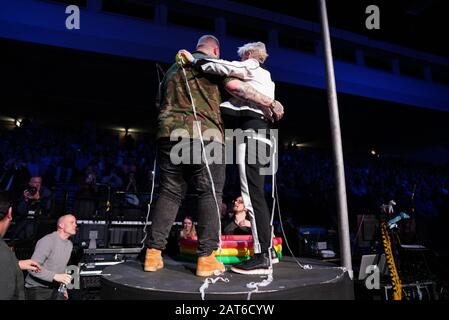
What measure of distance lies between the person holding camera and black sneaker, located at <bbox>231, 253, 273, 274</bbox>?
4.56 m

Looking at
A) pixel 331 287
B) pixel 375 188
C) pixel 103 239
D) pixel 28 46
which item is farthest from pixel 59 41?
pixel 375 188

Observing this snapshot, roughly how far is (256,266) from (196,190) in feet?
2.17

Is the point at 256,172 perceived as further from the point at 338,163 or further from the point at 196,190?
the point at 338,163

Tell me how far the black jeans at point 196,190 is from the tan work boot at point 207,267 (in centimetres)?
4

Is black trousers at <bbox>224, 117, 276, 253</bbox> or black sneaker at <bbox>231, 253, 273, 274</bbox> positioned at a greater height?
black trousers at <bbox>224, 117, 276, 253</bbox>

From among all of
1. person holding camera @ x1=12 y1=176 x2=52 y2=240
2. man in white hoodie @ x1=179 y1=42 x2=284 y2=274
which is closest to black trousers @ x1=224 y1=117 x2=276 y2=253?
man in white hoodie @ x1=179 y1=42 x2=284 y2=274

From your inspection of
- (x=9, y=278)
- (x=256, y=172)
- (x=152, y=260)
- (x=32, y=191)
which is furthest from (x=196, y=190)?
(x=32, y=191)

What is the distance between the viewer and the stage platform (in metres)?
1.52

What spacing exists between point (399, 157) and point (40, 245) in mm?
19507

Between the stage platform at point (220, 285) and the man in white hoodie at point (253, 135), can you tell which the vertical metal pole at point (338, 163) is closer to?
the stage platform at point (220, 285)

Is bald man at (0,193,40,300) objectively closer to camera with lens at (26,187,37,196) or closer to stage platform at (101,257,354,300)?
stage platform at (101,257,354,300)

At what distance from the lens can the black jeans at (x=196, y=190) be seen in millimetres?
2008
